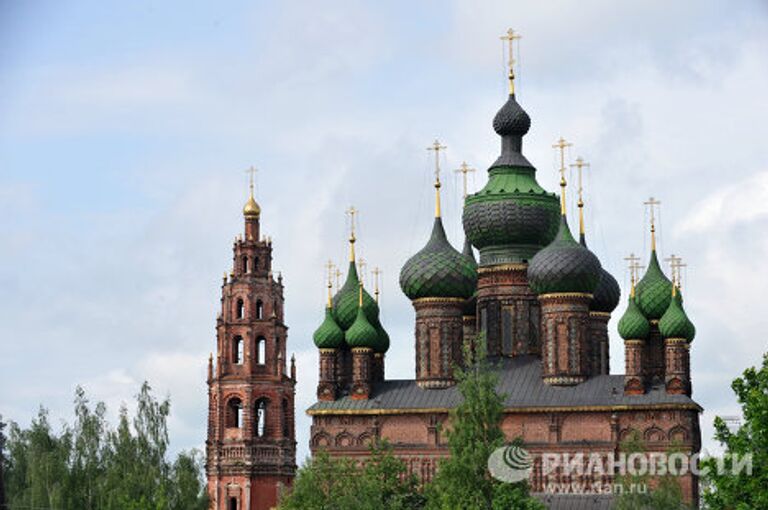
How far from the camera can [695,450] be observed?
6556 cm

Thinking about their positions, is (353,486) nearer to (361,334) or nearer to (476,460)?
(476,460)

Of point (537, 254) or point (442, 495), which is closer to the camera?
point (442, 495)

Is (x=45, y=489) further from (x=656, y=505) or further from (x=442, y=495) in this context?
(x=656, y=505)

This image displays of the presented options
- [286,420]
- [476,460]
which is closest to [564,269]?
[476,460]

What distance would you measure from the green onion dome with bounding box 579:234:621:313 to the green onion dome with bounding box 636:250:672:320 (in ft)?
6.01

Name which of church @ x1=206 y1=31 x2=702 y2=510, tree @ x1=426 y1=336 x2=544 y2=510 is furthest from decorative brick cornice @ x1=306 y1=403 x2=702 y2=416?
Answer: tree @ x1=426 y1=336 x2=544 y2=510

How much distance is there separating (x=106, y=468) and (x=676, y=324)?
55.7ft

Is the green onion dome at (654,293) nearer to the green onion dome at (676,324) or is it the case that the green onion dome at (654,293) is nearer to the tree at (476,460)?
the green onion dome at (676,324)

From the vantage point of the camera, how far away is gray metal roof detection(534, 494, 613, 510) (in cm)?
6526

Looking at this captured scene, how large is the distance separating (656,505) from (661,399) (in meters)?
9.01

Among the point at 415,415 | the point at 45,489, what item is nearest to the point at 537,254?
the point at 415,415

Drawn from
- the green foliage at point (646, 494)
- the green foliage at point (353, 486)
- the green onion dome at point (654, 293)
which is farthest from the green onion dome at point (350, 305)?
the green foliage at point (646, 494)

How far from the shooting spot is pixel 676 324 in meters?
66.5

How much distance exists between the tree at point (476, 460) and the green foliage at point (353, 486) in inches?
58.3
